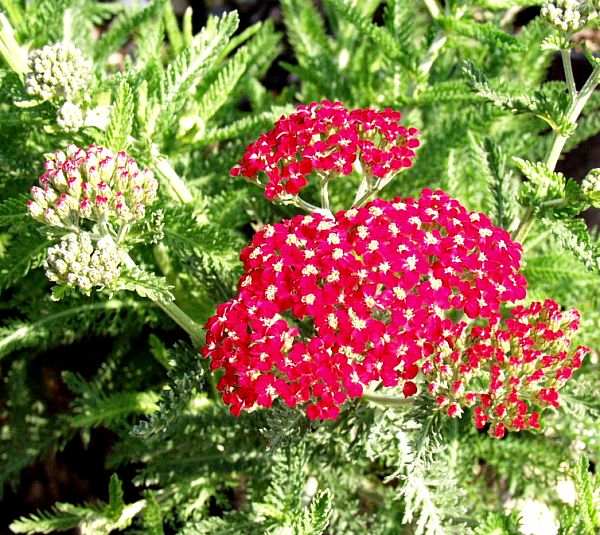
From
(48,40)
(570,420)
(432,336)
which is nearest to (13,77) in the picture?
(48,40)

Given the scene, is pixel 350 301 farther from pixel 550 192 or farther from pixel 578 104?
pixel 578 104

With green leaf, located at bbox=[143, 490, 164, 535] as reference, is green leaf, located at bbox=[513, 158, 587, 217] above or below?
above

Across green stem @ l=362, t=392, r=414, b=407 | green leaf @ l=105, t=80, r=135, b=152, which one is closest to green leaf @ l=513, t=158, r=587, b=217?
green stem @ l=362, t=392, r=414, b=407

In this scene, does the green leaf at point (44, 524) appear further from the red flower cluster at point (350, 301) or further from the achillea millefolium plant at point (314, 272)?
the red flower cluster at point (350, 301)

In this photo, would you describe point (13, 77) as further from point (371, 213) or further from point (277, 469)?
point (277, 469)

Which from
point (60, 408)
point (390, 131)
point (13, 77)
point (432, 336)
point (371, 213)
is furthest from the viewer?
point (60, 408)

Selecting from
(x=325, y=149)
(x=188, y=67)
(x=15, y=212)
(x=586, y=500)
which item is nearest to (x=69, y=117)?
(x=15, y=212)

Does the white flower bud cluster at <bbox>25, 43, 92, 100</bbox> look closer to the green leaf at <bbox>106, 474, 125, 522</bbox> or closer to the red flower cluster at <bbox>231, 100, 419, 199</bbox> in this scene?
the red flower cluster at <bbox>231, 100, 419, 199</bbox>
